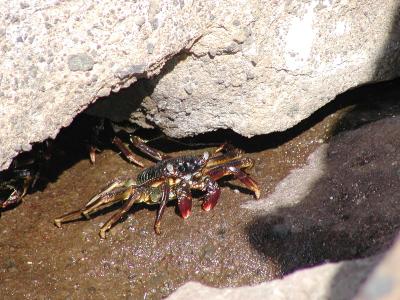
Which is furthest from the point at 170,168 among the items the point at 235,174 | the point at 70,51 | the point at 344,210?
the point at 70,51

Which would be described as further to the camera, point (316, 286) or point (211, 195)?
point (211, 195)

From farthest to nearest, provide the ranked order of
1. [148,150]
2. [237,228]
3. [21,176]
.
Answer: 1. [148,150]
2. [21,176]
3. [237,228]

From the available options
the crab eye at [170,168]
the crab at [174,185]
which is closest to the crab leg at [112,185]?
the crab at [174,185]

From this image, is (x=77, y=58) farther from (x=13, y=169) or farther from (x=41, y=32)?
(x=13, y=169)

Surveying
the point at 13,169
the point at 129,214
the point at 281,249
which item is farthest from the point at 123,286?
the point at 13,169

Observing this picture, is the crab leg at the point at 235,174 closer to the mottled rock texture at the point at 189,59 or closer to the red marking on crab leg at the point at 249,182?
the red marking on crab leg at the point at 249,182

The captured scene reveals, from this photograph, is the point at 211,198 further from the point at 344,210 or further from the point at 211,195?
the point at 344,210
